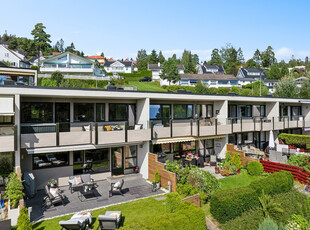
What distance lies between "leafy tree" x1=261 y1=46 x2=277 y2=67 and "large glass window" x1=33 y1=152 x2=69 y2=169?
5934 inches

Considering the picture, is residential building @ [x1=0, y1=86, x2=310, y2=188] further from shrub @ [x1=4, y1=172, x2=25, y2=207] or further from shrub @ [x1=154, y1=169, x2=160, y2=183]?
shrub @ [x1=154, y1=169, x2=160, y2=183]

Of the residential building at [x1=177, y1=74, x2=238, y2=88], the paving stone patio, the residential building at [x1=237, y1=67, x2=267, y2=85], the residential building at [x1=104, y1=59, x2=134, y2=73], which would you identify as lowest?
the paving stone patio

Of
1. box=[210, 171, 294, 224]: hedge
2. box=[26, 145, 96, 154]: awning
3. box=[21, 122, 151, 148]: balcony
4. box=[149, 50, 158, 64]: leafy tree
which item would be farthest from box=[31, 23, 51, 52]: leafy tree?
box=[210, 171, 294, 224]: hedge

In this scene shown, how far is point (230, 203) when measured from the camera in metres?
12.4

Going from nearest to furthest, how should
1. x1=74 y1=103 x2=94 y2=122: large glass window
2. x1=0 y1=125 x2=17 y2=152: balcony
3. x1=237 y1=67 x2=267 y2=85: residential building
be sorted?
x1=0 y1=125 x2=17 y2=152: balcony → x1=74 y1=103 x2=94 y2=122: large glass window → x1=237 y1=67 x2=267 y2=85: residential building

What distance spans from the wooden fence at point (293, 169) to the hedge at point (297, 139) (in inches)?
402

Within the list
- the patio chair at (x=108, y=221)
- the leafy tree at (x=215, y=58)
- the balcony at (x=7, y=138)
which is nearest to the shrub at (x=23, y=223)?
the patio chair at (x=108, y=221)

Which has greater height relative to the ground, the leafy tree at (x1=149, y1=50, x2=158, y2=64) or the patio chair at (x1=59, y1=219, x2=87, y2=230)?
the leafy tree at (x1=149, y1=50, x2=158, y2=64)

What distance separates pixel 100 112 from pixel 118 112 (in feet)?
5.24

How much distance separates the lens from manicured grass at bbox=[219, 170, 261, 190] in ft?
57.9

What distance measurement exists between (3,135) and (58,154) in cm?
424

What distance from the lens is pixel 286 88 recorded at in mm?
47969

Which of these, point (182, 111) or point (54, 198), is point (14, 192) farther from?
point (182, 111)

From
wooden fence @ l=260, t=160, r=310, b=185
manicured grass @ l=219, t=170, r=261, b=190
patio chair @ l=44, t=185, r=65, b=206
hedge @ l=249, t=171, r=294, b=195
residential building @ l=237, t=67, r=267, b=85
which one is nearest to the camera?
patio chair @ l=44, t=185, r=65, b=206
